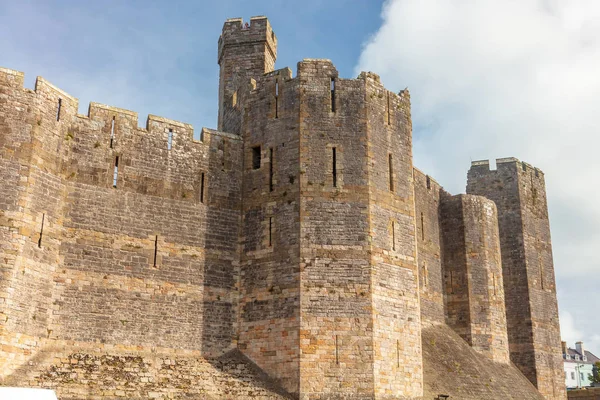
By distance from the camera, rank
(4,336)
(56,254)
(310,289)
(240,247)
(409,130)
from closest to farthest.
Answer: (4,336) < (56,254) < (310,289) < (240,247) < (409,130)

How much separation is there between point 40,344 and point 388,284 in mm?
9645

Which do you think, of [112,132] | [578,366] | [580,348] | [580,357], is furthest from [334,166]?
[580,348]

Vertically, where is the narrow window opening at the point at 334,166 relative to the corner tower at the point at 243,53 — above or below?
below

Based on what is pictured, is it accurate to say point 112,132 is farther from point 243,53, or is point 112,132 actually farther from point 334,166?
point 243,53

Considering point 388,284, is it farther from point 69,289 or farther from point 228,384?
point 69,289

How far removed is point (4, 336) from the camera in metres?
17.6

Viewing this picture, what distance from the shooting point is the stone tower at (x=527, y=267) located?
105ft

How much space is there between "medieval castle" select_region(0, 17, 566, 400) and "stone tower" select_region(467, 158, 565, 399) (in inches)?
292

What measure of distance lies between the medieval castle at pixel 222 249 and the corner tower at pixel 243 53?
3.05 meters

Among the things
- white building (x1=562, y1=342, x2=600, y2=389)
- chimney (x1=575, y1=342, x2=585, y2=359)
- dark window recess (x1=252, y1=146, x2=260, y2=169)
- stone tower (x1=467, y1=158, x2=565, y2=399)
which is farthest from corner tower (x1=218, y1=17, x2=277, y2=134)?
chimney (x1=575, y1=342, x2=585, y2=359)

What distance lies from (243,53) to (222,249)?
9452 mm

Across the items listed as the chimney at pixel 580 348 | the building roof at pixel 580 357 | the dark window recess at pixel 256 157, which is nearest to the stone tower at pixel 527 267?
the dark window recess at pixel 256 157

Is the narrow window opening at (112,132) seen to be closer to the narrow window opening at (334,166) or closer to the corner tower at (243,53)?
the narrow window opening at (334,166)

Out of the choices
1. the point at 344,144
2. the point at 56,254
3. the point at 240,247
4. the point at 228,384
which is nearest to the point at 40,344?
the point at 56,254
